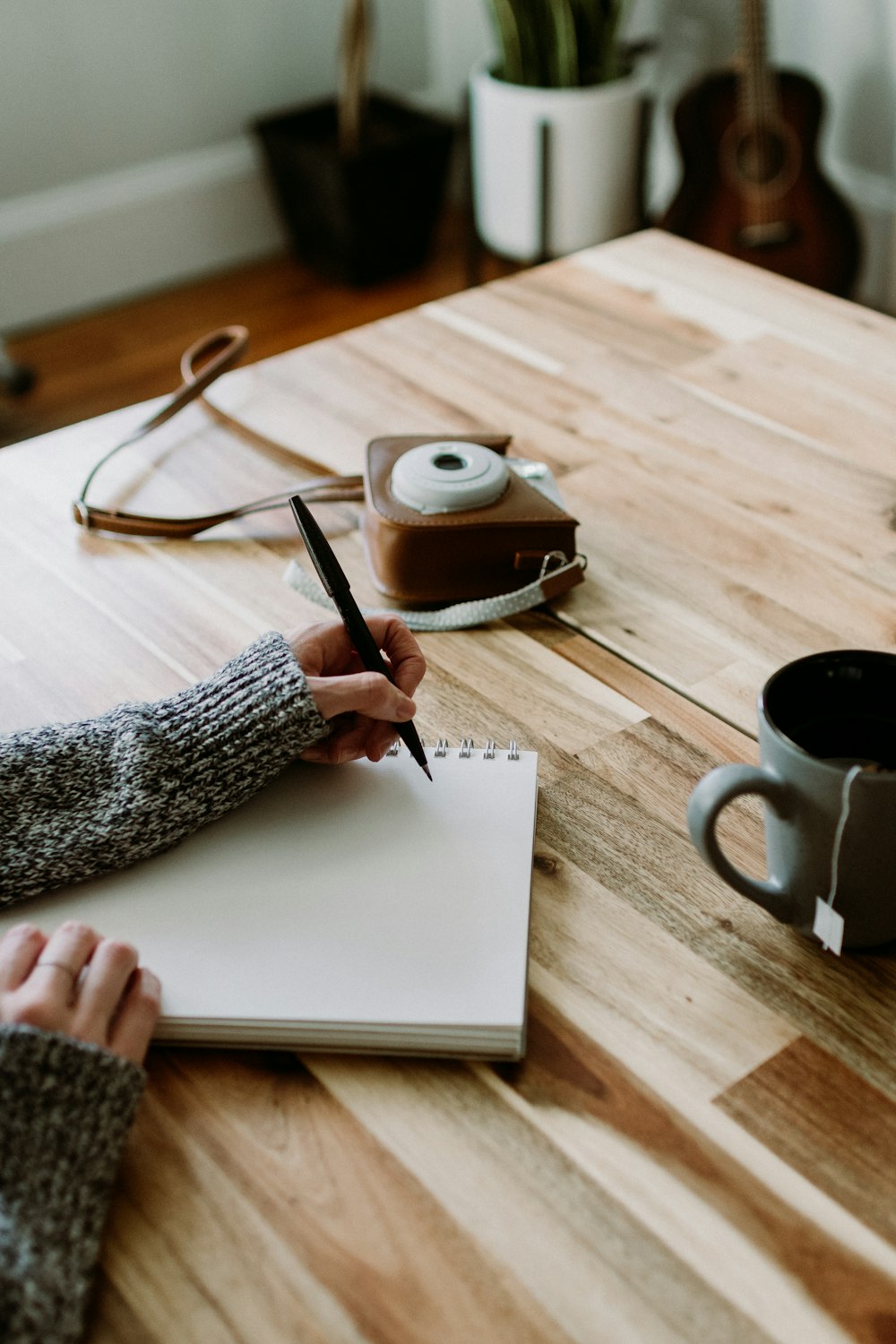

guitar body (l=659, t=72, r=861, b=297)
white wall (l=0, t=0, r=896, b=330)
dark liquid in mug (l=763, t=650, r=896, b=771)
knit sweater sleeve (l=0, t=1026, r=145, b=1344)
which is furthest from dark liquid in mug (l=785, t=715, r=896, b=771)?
white wall (l=0, t=0, r=896, b=330)

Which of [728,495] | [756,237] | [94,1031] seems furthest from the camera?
[756,237]

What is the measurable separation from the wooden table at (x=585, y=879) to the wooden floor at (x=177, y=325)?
5.07 ft

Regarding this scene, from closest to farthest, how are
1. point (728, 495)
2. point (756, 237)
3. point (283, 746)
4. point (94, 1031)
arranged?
1. point (94, 1031)
2. point (283, 746)
3. point (728, 495)
4. point (756, 237)

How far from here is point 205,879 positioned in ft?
2.15

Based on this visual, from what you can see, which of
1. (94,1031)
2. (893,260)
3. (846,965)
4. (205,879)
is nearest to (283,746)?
(205,879)

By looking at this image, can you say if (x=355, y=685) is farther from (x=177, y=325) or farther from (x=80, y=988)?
(x=177, y=325)

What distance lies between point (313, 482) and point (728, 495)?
0.32 m

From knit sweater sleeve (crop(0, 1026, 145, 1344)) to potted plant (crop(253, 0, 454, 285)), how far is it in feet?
8.05

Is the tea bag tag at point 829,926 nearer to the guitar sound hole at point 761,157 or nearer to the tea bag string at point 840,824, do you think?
the tea bag string at point 840,824

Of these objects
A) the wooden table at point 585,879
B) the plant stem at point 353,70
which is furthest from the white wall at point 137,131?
the wooden table at point 585,879

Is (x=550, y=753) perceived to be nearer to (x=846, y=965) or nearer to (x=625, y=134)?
(x=846, y=965)

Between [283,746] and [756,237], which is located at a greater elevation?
[283,746]

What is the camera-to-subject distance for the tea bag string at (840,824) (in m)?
0.55

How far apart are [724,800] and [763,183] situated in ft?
7.51
